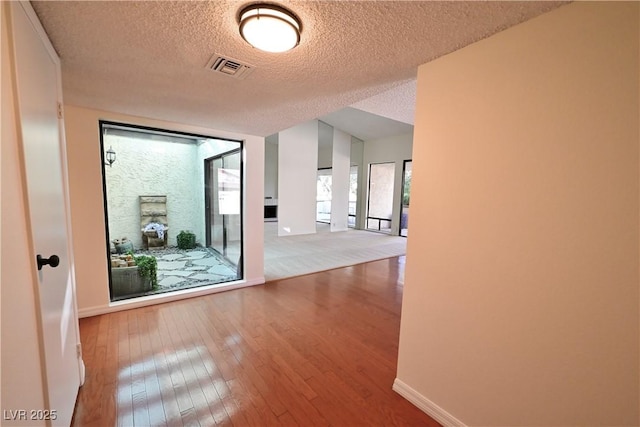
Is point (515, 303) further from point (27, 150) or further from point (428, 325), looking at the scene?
point (27, 150)

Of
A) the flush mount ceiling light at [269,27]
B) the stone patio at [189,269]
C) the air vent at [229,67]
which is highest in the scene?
the air vent at [229,67]

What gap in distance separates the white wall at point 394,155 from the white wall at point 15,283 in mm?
7590

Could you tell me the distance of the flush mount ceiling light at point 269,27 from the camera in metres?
1.07

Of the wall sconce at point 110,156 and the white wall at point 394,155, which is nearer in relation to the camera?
the wall sconce at point 110,156

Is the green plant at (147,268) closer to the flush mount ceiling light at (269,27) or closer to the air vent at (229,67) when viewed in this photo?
the air vent at (229,67)

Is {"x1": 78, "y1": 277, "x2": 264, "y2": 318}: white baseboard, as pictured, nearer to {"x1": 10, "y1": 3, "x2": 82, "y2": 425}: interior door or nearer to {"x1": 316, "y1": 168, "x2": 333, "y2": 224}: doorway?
{"x1": 10, "y1": 3, "x2": 82, "y2": 425}: interior door

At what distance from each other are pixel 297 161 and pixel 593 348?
24.5ft

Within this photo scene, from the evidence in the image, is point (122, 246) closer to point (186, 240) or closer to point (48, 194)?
point (186, 240)

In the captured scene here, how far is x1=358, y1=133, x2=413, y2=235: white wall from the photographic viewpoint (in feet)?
26.0

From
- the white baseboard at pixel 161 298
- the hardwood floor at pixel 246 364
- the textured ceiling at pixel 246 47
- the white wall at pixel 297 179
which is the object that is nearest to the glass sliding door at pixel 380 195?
the white wall at pixel 297 179

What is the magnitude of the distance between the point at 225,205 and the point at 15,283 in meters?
3.50

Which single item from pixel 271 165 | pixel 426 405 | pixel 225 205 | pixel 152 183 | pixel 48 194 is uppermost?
pixel 271 165

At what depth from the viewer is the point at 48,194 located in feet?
4.09

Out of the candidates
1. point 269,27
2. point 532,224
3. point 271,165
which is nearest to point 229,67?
point 269,27
